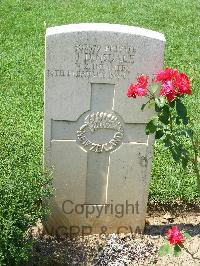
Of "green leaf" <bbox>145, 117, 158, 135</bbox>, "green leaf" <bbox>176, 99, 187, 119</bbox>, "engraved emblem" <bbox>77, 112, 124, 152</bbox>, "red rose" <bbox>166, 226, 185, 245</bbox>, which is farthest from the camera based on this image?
"engraved emblem" <bbox>77, 112, 124, 152</bbox>

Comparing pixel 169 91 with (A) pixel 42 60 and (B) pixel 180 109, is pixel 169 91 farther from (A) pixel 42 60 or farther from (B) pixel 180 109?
(A) pixel 42 60

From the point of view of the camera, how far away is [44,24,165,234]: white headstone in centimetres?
330

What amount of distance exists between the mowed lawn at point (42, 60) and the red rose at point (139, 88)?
0.85m

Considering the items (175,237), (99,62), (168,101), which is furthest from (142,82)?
(175,237)

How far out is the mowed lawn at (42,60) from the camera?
14.0ft

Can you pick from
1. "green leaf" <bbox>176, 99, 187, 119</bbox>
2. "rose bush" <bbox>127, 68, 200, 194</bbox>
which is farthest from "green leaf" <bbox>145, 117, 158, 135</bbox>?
"green leaf" <bbox>176, 99, 187, 119</bbox>

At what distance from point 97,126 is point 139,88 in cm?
57

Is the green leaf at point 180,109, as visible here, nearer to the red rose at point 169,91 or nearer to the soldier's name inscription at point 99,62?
the red rose at point 169,91

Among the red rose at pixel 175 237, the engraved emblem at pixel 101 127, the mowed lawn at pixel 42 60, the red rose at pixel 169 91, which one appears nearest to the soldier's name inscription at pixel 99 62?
the engraved emblem at pixel 101 127

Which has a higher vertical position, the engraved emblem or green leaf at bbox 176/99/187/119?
green leaf at bbox 176/99/187/119

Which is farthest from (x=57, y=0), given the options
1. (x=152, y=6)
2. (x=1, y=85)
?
(x=1, y=85)

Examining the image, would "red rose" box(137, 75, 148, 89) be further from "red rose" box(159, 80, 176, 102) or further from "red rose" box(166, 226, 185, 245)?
"red rose" box(166, 226, 185, 245)

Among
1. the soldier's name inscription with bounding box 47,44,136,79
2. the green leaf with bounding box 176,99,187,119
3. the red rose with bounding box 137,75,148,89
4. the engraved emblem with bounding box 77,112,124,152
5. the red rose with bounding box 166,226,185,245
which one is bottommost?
the red rose with bounding box 166,226,185,245

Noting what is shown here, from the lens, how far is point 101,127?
3.58 m
